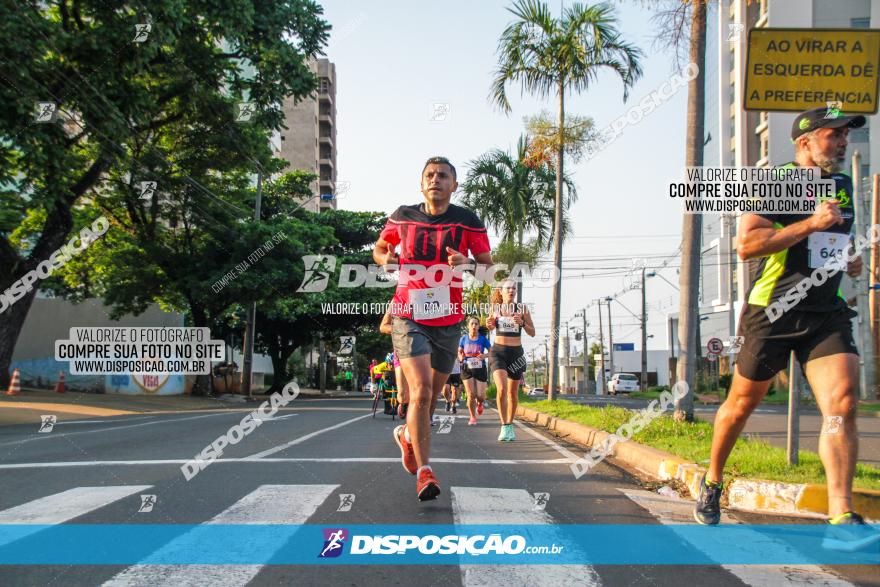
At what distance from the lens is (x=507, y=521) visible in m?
4.43

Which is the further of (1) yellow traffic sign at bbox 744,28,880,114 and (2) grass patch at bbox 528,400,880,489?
(1) yellow traffic sign at bbox 744,28,880,114

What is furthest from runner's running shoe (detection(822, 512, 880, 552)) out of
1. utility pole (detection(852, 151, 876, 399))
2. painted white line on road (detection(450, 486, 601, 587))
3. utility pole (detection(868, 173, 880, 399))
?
utility pole (detection(852, 151, 876, 399))

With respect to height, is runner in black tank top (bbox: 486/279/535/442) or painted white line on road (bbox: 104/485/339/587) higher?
runner in black tank top (bbox: 486/279/535/442)

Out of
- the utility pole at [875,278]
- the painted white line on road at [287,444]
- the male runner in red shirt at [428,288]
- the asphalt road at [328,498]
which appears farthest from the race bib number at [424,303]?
the utility pole at [875,278]

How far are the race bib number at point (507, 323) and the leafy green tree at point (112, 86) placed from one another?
9829 mm

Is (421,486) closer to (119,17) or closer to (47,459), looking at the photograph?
(47,459)

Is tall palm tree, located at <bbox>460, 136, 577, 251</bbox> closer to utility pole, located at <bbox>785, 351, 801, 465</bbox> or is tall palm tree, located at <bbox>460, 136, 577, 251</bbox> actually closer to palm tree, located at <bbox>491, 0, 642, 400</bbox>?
palm tree, located at <bbox>491, 0, 642, 400</bbox>

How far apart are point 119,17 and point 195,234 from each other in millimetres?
12839

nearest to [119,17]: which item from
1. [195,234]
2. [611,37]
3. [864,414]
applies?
[611,37]

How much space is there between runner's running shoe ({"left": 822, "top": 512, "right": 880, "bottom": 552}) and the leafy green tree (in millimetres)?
14731

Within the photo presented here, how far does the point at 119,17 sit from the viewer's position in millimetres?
16297

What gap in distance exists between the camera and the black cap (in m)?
3.96

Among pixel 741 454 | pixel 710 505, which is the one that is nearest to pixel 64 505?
pixel 710 505

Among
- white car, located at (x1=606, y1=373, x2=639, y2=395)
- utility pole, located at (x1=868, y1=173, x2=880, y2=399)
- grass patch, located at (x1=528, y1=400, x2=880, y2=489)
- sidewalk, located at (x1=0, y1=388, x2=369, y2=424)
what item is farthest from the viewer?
white car, located at (x1=606, y1=373, x2=639, y2=395)
